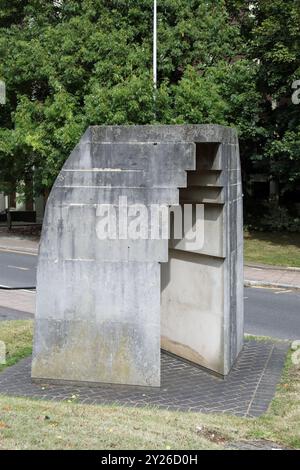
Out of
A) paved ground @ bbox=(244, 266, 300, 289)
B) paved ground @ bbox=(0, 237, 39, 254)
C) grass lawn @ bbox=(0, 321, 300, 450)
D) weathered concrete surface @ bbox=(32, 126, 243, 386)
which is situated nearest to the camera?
grass lawn @ bbox=(0, 321, 300, 450)

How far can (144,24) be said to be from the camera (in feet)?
76.8

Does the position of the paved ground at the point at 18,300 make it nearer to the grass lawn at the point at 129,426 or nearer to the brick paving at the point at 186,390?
the brick paving at the point at 186,390

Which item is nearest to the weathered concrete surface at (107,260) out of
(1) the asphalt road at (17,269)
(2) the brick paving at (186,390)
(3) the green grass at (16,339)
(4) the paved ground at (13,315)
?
(2) the brick paving at (186,390)

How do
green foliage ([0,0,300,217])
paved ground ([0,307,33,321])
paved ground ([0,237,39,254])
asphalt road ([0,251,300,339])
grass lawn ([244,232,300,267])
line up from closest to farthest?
1. asphalt road ([0,251,300,339])
2. paved ground ([0,307,33,321])
3. green foliage ([0,0,300,217])
4. grass lawn ([244,232,300,267])
5. paved ground ([0,237,39,254])

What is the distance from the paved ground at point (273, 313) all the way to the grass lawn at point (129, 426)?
413cm

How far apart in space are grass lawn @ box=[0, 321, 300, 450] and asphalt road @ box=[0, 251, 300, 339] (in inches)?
169

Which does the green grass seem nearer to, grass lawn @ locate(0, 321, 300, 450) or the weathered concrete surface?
the weathered concrete surface

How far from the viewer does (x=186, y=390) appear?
26.6 feet

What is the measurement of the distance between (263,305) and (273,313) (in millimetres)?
1041

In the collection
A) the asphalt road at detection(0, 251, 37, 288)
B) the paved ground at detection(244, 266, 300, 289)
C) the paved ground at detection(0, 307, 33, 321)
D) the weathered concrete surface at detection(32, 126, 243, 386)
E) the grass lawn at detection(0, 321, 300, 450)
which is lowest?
the paved ground at detection(244, 266, 300, 289)

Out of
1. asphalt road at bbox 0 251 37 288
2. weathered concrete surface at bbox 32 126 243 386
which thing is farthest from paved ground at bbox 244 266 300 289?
weathered concrete surface at bbox 32 126 243 386

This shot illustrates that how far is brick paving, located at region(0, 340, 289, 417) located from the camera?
754cm

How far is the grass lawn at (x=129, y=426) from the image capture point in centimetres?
551
